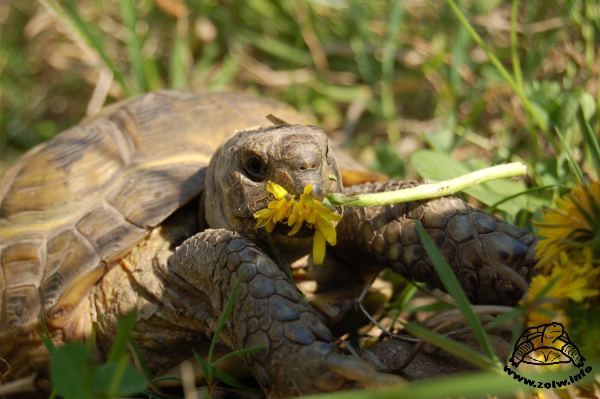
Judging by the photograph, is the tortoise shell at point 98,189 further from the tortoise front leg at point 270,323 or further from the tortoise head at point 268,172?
the tortoise front leg at point 270,323

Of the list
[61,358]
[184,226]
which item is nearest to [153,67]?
[184,226]

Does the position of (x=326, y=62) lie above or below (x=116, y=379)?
below

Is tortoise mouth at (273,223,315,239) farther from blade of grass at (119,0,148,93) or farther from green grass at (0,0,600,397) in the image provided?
blade of grass at (119,0,148,93)

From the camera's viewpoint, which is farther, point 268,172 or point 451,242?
point 451,242

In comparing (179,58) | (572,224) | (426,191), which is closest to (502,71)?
(426,191)

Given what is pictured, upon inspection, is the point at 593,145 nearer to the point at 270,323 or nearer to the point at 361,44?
the point at 270,323

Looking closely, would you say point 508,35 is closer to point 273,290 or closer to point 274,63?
point 274,63

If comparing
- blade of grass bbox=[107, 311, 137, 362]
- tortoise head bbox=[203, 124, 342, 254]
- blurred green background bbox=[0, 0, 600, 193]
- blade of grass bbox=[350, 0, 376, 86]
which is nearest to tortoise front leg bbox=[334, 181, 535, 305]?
tortoise head bbox=[203, 124, 342, 254]
